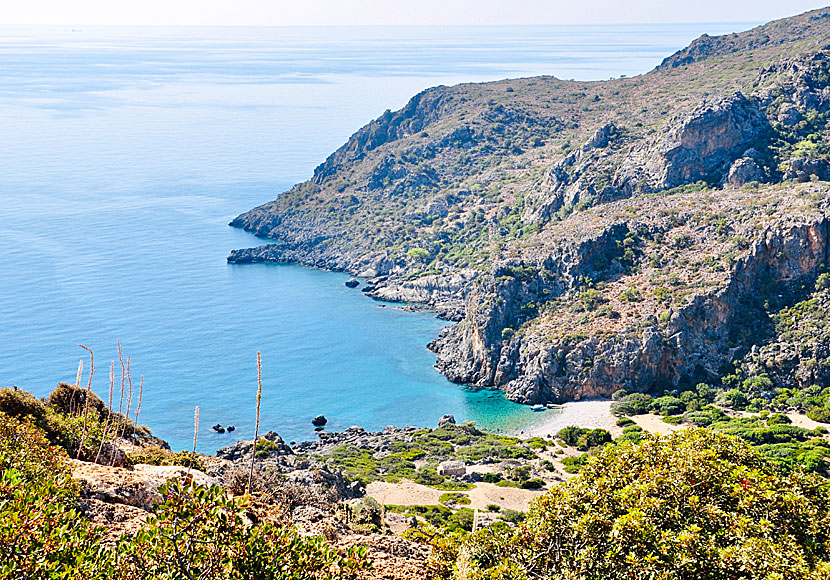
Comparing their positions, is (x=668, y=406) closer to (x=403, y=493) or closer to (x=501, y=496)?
(x=501, y=496)

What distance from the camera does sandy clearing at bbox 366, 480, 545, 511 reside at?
155 feet

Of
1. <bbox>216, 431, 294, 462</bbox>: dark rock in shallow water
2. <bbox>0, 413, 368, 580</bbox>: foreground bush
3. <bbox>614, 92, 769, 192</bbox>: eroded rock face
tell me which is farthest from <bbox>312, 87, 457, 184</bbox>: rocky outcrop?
<bbox>0, 413, 368, 580</bbox>: foreground bush

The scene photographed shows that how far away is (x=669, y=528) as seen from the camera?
21.4m

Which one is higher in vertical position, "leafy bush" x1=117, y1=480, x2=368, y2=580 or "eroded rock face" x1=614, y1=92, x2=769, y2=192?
"eroded rock face" x1=614, y1=92, x2=769, y2=192

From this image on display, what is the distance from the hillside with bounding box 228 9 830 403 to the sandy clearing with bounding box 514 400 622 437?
2675mm

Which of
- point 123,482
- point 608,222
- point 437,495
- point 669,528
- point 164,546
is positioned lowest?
point 437,495

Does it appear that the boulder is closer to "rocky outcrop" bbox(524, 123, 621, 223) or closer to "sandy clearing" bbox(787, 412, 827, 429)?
"rocky outcrop" bbox(524, 123, 621, 223)

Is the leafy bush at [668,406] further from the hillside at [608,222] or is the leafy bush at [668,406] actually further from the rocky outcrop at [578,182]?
the rocky outcrop at [578,182]

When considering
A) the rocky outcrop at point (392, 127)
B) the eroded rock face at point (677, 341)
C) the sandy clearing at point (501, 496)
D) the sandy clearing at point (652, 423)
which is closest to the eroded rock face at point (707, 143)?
the eroded rock face at point (677, 341)

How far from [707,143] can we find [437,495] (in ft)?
243

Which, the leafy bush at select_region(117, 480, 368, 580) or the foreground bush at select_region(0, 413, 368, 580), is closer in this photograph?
the foreground bush at select_region(0, 413, 368, 580)

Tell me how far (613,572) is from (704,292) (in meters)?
65.6

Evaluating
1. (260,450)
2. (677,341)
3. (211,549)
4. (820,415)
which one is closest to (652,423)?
(677,341)

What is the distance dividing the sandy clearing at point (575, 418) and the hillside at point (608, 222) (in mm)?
2675
